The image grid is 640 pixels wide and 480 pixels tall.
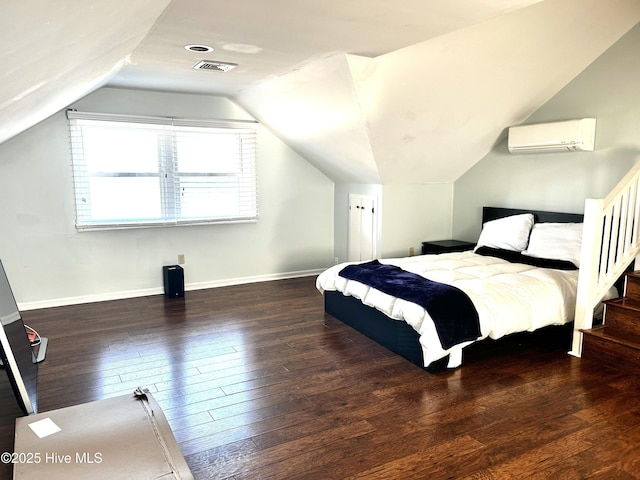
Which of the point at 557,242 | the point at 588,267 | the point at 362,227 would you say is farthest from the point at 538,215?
the point at 362,227

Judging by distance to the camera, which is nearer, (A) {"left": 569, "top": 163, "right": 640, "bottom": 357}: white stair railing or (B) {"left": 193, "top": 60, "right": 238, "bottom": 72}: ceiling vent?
(A) {"left": 569, "top": 163, "right": 640, "bottom": 357}: white stair railing

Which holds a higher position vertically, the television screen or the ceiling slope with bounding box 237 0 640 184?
the ceiling slope with bounding box 237 0 640 184

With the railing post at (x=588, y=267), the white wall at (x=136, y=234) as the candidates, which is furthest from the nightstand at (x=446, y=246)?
the railing post at (x=588, y=267)

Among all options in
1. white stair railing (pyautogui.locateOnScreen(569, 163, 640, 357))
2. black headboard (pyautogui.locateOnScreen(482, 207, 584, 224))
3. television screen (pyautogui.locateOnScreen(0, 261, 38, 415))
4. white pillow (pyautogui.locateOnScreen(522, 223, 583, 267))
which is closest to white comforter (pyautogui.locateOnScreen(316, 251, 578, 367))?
white stair railing (pyautogui.locateOnScreen(569, 163, 640, 357))

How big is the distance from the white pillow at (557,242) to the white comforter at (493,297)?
0.90 ft

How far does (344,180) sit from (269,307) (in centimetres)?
199

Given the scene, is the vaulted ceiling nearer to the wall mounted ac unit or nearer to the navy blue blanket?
the wall mounted ac unit

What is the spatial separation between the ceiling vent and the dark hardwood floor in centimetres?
220

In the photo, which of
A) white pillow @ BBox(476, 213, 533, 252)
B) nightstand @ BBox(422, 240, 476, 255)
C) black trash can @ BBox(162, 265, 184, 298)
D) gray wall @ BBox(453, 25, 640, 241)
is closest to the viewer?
gray wall @ BBox(453, 25, 640, 241)

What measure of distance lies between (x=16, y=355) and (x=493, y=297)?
2.97 metres

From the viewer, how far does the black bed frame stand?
321 cm

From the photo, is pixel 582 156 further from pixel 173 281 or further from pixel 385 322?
pixel 173 281

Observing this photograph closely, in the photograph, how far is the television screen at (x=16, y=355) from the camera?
6.79ft

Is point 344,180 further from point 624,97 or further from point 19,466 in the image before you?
point 19,466
